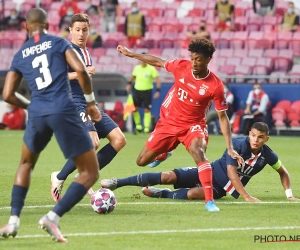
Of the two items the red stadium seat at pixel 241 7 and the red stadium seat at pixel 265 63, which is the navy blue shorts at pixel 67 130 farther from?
the red stadium seat at pixel 241 7

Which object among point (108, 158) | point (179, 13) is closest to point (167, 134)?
point (108, 158)

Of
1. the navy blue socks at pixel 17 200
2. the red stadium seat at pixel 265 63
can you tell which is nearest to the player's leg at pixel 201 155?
the navy blue socks at pixel 17 200

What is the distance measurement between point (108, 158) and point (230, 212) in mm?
1780

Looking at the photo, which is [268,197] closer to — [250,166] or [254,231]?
[250,166]

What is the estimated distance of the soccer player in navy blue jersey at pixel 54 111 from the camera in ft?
22.7

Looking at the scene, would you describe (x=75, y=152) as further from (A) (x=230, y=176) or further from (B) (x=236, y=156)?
(A) (x=230, y=176)

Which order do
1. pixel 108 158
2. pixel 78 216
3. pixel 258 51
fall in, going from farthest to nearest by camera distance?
pixel 258 51 < pixel 108 158 < pixel 78 216

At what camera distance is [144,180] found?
1011 centimetres

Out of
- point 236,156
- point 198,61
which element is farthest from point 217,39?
point 236,156

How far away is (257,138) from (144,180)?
57.8 inches

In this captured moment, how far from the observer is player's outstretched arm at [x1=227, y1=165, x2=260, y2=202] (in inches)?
376

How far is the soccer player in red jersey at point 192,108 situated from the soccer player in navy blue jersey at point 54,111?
233cm

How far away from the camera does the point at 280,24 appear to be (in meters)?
25.8

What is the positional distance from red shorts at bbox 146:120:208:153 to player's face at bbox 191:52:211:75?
0.69 meters
